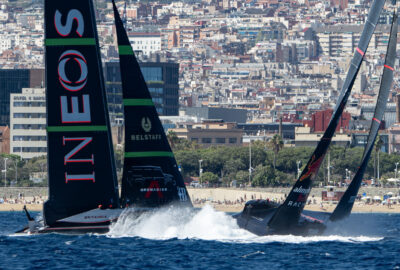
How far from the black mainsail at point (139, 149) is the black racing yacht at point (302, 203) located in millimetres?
2605

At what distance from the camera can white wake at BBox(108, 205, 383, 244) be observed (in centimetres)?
4572

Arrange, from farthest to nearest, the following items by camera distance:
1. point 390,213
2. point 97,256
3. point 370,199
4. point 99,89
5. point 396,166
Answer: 1. point 396,166
2. point 370,199
3. point 390,213
4. point 99,89
5. point 97,256

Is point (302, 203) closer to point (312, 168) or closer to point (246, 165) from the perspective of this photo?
point (312, 168)

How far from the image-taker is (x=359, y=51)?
141ft

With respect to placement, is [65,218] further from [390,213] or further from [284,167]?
[284,167]

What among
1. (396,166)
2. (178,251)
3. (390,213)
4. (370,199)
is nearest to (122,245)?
(178,251)

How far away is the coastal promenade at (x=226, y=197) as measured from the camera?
11375 centimetres

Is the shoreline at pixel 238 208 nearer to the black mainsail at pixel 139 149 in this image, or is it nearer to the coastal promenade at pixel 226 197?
the coastal promenade at pixel 226 197

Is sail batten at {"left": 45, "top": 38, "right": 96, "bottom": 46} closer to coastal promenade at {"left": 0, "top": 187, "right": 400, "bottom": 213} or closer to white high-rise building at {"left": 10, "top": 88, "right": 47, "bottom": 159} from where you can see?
coastal promenade at {"left": 0, "top": 187, "right": 400, "bottom": 213}

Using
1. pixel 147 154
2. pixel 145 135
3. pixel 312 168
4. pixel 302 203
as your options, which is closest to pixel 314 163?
pixel 312 168

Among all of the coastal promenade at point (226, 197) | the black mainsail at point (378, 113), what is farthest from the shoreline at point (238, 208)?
the black mainsail at point (378, 113)

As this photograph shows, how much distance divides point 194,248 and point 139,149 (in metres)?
3.80

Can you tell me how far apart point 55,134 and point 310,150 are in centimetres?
9910

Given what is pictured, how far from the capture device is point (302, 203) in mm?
44656
